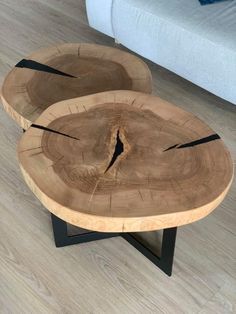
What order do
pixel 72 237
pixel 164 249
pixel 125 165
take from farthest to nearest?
pixel 72 237 < pixel 164 249 < pixel 125 165

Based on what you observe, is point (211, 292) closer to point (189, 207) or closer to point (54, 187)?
point (189, 207)

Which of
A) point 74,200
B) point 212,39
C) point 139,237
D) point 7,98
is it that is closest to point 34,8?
point 212,39

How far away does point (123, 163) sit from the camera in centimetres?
105

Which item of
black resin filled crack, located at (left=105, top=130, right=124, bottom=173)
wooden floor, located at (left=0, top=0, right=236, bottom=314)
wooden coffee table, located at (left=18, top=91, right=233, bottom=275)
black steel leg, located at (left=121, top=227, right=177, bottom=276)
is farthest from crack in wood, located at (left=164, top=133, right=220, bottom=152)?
wooden floor, located at (left=0, top=0, right=236, bottom=314)

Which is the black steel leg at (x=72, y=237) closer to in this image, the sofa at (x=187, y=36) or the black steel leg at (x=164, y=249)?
the black steel leg at (x=164, y=249)

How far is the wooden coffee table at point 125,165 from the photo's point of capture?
0.95 meters

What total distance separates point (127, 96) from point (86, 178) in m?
0.35

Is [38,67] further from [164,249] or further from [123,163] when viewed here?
[164,249]

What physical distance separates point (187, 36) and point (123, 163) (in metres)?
0.96

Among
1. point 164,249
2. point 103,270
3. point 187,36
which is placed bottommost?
point 103,270

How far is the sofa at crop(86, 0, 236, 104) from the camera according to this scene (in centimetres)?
173

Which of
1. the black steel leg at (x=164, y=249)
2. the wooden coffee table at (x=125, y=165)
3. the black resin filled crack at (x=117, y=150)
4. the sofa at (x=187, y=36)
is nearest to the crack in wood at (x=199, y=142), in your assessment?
the wooden coffee table at (x=125, y=165)

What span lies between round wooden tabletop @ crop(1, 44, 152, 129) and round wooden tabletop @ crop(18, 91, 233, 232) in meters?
0.11

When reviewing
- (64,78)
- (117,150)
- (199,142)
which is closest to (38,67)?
(64,78)
